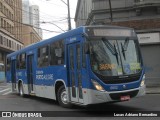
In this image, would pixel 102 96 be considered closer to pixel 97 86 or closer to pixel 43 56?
pixel 97 86

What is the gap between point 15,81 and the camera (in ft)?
70.7

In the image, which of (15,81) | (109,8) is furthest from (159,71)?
(15,81)

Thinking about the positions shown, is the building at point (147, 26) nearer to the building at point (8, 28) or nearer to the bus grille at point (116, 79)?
the bus grille at point (116, 79)

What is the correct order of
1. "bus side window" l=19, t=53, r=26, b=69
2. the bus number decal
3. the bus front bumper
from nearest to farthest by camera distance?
the bus front bumper
the bus number decal
"bus side window" l=19, t=53, r=26, b=69

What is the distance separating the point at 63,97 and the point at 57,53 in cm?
187

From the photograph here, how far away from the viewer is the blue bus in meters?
11.1

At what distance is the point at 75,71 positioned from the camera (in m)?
12.4

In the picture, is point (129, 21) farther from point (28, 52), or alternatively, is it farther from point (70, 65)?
point (70, 65)

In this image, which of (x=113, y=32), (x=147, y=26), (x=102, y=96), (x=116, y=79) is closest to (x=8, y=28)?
(x=147, y=26)

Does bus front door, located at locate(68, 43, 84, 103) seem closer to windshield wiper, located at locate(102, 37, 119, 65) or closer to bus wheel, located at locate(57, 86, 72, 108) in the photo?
bus wheel, located at locate(57, 86, 72, 108)

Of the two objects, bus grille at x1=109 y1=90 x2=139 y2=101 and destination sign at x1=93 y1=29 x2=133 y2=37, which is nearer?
bus grille at x1=109 y1=90 x2=139 y2=101

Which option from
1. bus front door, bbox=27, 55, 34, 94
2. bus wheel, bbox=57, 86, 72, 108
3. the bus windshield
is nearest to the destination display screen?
the bus windshield

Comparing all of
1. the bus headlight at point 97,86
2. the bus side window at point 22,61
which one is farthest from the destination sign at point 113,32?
the bus side window at point 22,61

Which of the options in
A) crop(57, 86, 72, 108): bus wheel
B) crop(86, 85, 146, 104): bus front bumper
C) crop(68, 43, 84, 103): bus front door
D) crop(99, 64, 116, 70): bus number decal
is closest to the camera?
crop(86, 85, 146, 104): bus front bumper
